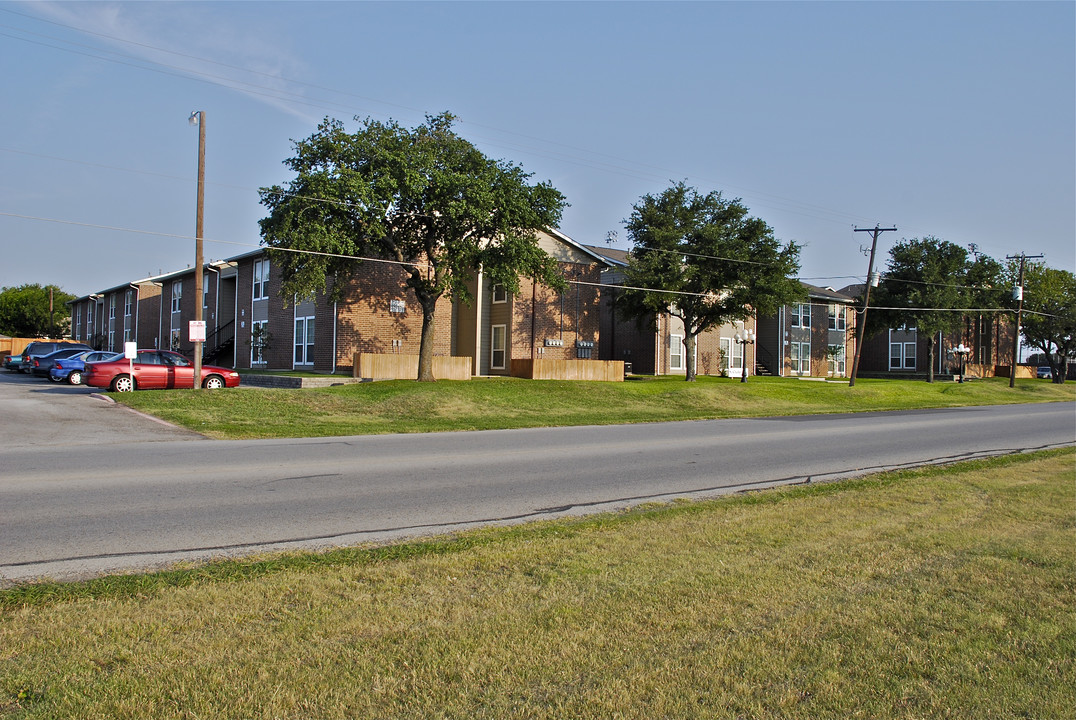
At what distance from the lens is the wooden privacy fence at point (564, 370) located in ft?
112

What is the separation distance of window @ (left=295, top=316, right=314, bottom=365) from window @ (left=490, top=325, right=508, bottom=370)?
8.45 metres

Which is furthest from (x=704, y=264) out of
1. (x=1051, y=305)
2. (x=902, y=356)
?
(x=1051, y=305)

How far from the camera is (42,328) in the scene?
91188 mm

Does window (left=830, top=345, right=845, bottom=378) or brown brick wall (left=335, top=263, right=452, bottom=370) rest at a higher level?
brown brick wall (left=335, top=263, right=452, bottom=370)

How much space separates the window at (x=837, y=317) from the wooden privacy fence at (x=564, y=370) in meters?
32.8

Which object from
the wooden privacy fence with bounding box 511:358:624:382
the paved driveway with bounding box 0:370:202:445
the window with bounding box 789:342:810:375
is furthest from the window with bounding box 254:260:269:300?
the window with bounding box 789:342:810:375

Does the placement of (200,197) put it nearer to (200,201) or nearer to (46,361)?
(200,201)

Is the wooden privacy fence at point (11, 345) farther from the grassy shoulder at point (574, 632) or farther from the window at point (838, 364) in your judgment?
the window at point (838, 364)

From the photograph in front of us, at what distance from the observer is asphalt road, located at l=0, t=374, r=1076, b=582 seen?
284 inches

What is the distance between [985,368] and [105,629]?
3261 inches

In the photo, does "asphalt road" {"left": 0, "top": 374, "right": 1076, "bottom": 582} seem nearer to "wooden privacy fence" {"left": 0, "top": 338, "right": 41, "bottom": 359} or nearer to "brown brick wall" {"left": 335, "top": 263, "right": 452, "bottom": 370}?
"brown brick wall" {"left": 335, "top": 263, "right": 452, "bottom": 370}

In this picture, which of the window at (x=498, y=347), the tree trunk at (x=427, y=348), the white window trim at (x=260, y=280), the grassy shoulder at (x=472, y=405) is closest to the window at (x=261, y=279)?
the white window trim at (x=260, y=280)

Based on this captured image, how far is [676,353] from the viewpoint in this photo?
157 feet

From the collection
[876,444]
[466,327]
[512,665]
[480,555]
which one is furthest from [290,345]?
[512,665]
